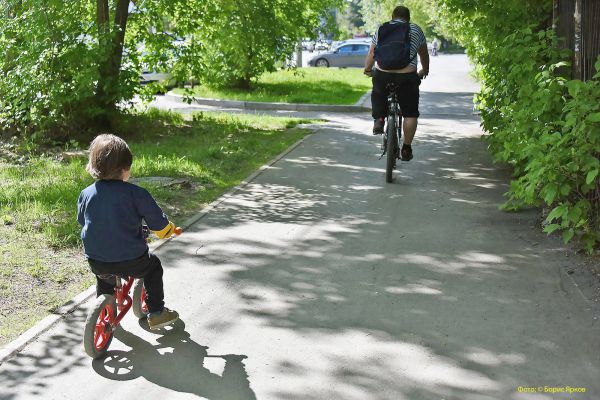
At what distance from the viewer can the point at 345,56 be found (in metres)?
40.3

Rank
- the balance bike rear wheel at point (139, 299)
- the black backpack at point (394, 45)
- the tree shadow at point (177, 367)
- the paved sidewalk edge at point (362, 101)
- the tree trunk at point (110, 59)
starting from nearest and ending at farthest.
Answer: the tree shadow at point (177, 367) → the balance bike rear wheel at point (139, 299) → the black backpack at point (394, 45) → the tree trunk at point (110, 59) → the paved sidewalk edge at point (362, 101)

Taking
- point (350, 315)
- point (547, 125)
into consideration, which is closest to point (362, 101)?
point (547, 125)

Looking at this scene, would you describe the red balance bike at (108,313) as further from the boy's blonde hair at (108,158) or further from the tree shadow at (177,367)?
the boy's blonde hair at (108,158)

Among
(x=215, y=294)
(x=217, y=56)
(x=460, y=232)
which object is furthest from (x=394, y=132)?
(x=217, y=56)

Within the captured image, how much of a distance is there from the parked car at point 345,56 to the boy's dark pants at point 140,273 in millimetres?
36774

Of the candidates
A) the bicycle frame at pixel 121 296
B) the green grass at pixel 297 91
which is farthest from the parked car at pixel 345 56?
the bicycle frame at pixel 121 296

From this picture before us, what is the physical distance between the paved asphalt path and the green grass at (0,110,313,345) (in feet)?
1.35

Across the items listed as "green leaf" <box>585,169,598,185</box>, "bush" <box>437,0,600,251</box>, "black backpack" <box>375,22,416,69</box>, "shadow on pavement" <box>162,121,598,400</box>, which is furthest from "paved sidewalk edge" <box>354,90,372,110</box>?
"green leaf" <box>585,169,598,185</box>

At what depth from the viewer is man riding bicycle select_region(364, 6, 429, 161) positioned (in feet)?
26.8

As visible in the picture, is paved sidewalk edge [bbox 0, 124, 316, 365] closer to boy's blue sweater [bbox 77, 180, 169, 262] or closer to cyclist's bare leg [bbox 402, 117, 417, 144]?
boy's blue sweater [bbox 77, 180, 169, 262]

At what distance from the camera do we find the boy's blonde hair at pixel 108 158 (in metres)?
4.21

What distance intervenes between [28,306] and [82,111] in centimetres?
750

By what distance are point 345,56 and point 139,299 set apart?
1448 inches

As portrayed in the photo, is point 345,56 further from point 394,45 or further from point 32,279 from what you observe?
point 32,279
